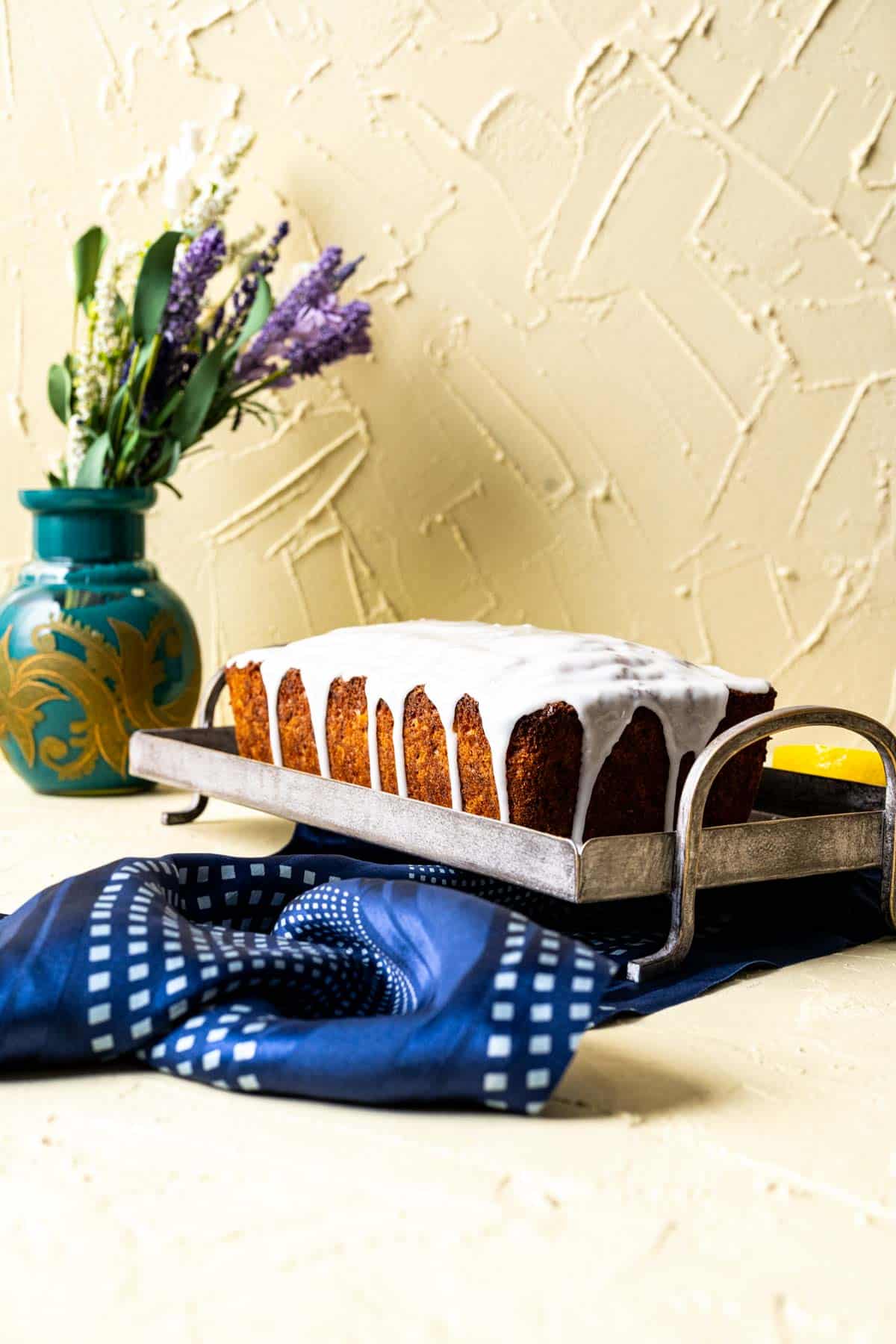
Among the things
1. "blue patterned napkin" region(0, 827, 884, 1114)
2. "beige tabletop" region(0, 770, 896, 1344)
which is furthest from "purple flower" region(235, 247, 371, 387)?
"beige tabletop" region(0, 770, 896, 1344)

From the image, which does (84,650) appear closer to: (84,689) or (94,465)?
(84,689)

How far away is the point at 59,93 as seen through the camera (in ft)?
5.95

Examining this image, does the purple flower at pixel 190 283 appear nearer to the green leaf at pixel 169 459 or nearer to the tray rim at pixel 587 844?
the green leaf at pixel 169 459

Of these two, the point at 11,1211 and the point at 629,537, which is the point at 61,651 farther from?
the point at 11,1211

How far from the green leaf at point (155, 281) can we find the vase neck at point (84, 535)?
22cm

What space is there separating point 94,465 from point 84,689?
25 cm

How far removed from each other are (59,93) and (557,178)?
28.1 inches

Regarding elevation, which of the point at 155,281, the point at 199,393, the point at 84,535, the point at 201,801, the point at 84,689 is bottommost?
the point at 201,801

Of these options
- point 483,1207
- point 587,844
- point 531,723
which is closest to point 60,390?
point 531,723

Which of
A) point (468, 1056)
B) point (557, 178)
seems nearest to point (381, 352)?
point (557, 178)

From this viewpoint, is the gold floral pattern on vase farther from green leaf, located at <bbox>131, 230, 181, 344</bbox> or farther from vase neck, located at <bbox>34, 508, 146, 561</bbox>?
green leaf, located at <bbox>131, 230, 181, 344</bbox>

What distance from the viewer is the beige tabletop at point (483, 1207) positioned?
1.51 ft

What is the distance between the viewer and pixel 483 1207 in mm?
538

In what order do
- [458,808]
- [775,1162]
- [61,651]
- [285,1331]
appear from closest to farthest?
Answer: 1. [285,1331]
2. [775,1162]
3. [458,808]
4. [61,651]
